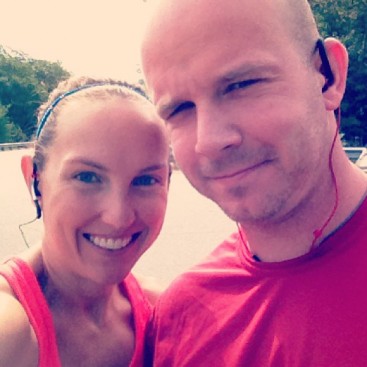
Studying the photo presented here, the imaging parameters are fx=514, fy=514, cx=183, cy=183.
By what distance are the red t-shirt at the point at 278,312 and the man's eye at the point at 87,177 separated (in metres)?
0.57

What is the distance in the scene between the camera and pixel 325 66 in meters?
1.79

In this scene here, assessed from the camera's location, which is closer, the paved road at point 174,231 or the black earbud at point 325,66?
the black earbud at point 325,66

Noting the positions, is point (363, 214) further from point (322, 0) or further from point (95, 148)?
point (322, 0)

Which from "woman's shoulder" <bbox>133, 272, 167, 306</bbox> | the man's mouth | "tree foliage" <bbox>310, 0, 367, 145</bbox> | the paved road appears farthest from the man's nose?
"tree foliage" <bbox>310, 0, 367, 145</bbox>

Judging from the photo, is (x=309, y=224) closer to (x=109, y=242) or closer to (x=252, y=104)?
(x=252, y=104)

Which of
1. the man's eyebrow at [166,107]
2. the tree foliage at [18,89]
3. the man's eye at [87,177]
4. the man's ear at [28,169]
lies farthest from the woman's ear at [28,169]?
the tree foliage at [18,89]

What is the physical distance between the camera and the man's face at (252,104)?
1.66 metres

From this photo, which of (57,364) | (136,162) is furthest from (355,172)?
(57,364)

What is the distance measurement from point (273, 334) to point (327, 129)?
2.35 ft

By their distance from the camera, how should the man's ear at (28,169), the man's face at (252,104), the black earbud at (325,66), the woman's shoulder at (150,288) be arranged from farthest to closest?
the woman's shoulder at (150,288)
the man's ear at (28,169)
the black earbud at (325,66)
the man's face at (252,104)

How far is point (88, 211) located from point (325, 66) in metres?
1.06

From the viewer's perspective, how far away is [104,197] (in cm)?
205

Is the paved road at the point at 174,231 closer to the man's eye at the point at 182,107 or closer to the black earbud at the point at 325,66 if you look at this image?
the man's eye at the point at 182,107

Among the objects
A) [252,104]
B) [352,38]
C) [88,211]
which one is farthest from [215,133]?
[352,38]
